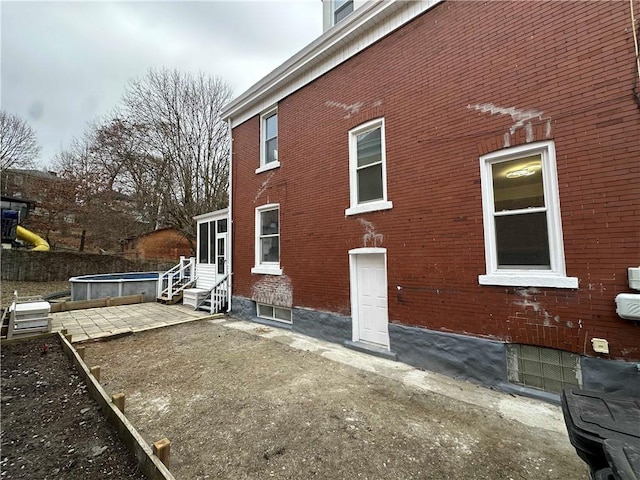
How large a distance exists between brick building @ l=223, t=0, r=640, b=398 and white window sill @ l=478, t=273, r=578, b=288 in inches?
0.9

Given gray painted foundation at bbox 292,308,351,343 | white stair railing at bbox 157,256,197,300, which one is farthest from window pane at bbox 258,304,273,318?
white stair railing at bbox 157,256,197,300

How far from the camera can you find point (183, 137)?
56.2 ft

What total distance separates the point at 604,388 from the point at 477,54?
506 centimetres

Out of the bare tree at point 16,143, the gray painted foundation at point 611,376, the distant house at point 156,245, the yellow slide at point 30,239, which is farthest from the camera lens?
the distant house at point 156,245

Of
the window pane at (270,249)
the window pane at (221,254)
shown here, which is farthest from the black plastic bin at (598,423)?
the window pane at (221,254)

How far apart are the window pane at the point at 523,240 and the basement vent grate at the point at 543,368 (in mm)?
1202

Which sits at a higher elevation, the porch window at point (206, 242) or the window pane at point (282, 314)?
the porch window at point (206, 242)

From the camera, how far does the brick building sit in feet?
Answer: 11.9

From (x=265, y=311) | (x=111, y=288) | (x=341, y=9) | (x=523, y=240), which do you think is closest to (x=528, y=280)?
(x=523, y=240)

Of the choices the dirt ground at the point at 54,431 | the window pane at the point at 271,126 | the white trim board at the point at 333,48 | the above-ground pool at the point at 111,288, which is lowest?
the dirt ground at the point at 54,431

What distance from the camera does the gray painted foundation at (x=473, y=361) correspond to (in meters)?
3.41

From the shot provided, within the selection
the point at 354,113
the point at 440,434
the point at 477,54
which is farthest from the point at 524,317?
the point at 354,113

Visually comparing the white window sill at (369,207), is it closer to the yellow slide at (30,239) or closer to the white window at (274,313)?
the white window at (274,313)

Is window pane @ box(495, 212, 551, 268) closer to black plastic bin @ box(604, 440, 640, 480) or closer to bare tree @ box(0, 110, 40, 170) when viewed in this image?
black plastic bin @ box(604, 440, 640, 480)
